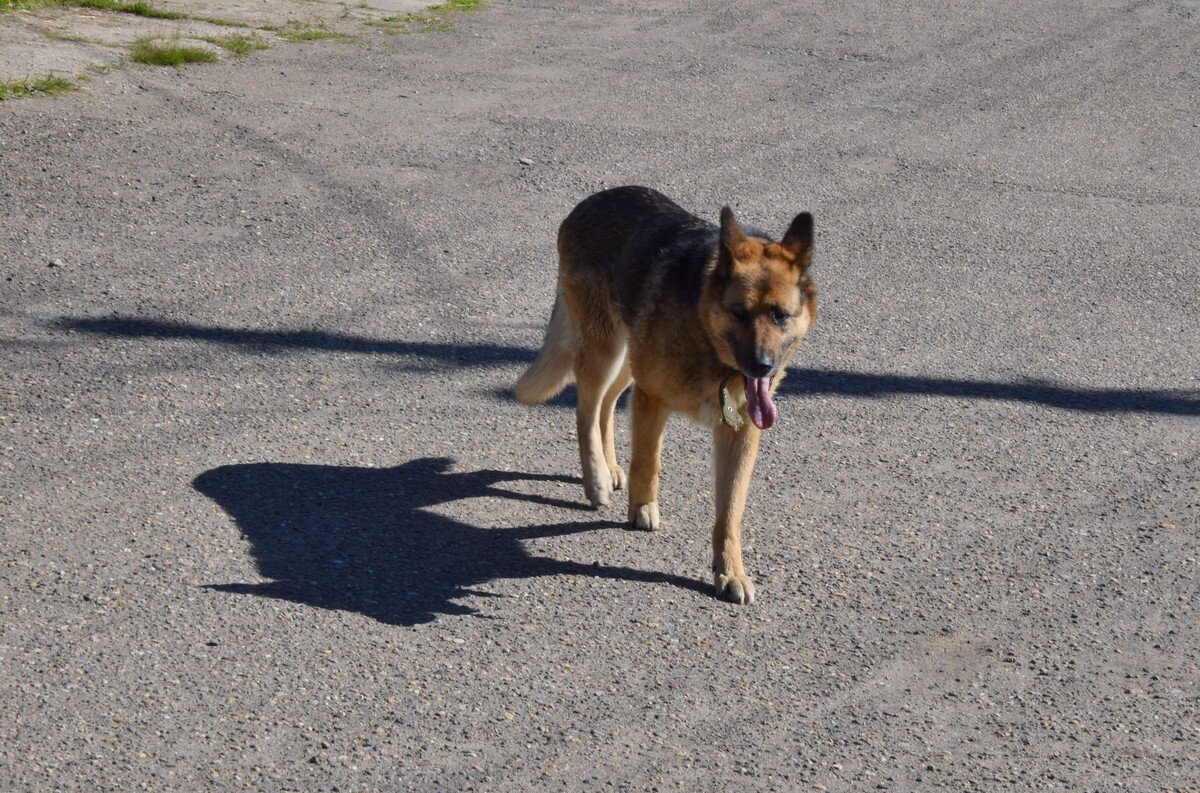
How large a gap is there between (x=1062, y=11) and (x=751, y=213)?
8.58 meters

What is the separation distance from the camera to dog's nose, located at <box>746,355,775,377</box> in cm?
495

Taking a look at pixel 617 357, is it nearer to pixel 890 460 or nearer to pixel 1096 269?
pixel 890 460

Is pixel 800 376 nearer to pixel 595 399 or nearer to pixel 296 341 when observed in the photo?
pixel 595 399

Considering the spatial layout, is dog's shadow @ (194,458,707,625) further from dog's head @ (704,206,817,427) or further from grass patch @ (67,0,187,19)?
grass patch @ (67,0,187,19)

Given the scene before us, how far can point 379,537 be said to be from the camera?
215 inches

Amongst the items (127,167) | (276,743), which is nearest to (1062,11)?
(127,167)

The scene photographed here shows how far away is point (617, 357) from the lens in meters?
5.98

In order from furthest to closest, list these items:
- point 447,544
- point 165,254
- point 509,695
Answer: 1. point 165,254
2. point 447,544
3. point 509,695

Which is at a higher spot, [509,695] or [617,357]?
[617,357]

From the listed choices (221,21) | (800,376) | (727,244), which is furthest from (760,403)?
(221,21)

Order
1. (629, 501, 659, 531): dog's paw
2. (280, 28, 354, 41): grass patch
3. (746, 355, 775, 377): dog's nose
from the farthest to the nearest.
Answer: (280, 28, 354, 41): grass patch
(629, 501, 659, 531): dog's paw
(746, 355, 775, 377): dog's nose

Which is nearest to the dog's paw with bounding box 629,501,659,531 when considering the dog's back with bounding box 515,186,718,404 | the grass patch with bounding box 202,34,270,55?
the dog's back with bounding box 515,186,718,404

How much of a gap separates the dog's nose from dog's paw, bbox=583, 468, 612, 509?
3.92ft

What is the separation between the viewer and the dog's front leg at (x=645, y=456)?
5.55 metres
